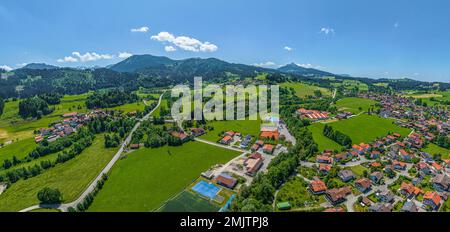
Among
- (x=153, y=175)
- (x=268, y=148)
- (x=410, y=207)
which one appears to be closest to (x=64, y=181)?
(x=153, y=175)

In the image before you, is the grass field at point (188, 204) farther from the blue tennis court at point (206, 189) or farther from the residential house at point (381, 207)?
the residential house at point (381, 207)

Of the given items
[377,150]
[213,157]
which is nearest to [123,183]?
[213,157]

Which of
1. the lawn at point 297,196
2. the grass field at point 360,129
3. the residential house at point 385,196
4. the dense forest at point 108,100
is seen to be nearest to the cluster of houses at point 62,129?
the dense forest at point 108,100

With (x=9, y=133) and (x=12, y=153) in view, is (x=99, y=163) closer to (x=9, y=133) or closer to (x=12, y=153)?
(x=12, y=153)

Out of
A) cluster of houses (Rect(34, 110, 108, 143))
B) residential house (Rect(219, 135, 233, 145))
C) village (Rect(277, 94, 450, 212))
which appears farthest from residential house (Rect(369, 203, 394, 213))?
cluster of houses (Rect(34, 110, 108, 143))

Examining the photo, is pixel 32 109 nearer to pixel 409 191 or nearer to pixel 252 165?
pixel 252 165
